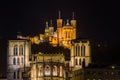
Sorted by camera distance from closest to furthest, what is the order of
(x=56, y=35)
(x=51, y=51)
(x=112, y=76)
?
1. (x=112, y=76)
2. (x=51, y=51)
3. (x=56, y=35)

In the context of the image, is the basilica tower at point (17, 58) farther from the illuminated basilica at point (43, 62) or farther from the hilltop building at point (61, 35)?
the hilltop building at point (61, 35)

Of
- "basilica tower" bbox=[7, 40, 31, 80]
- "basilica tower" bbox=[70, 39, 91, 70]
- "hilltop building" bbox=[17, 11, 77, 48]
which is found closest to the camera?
"basilica tower" bbox=[70, 39, 91, 70]

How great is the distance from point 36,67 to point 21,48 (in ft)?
11.4

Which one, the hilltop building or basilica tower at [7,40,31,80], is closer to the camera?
basilica tower at [7,40,31,80]

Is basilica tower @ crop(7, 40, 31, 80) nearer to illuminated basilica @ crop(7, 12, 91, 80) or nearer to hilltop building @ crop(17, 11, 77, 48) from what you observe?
illuminated basilica @ crop(7, 12, 91, 80)

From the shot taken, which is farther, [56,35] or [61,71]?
[56,35]

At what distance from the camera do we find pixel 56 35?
95.2 metres

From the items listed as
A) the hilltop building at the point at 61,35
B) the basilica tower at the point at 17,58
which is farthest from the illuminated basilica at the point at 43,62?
the hilltop building at the point at 61,35

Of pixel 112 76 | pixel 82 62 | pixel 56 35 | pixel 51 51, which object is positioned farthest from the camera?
pixel 56 35

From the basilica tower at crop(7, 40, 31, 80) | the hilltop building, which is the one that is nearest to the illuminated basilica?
the basilica tower at crop(7, 40, 31, 80)

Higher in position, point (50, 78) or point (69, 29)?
point (69, 29)

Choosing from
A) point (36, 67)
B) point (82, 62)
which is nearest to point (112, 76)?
point (82, 62)

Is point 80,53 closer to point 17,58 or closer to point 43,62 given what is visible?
point 43,62

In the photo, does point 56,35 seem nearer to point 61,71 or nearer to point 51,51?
point 51,51
